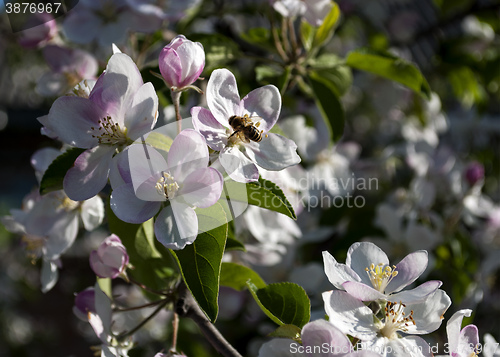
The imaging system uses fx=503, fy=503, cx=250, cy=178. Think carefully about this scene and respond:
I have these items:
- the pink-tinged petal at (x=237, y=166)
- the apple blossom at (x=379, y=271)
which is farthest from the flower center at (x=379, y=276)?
the pink-tinged petal at (x=237, y=166)

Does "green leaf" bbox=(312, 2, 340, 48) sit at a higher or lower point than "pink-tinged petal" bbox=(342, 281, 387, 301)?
higher

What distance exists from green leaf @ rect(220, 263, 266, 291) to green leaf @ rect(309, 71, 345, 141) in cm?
42

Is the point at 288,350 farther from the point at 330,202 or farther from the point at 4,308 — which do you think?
the point at 4,308

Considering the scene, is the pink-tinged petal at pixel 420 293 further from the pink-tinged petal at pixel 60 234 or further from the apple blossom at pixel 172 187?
the pink-tinged petal at pixel 60 234

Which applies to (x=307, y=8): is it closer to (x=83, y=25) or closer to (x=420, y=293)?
(x=83, y=25)

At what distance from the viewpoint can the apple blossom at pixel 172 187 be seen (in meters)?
0.65

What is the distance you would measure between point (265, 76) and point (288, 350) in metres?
0.61

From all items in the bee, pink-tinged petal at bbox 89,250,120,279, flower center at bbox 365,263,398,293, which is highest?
the bee

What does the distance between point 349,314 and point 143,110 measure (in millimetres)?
385

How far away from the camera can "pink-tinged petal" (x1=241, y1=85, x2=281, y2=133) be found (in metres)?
0.77

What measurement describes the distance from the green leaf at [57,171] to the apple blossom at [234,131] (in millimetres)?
214

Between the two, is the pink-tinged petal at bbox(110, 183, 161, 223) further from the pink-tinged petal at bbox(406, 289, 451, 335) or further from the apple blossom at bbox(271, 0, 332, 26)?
the apple blossom at bbox(271, 0, 332, 26)

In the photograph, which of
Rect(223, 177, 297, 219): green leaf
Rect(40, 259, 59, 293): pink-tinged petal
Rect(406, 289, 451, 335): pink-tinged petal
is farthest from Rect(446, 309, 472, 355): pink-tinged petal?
Rect(40, 259, 59, 293): pink-tinged petal

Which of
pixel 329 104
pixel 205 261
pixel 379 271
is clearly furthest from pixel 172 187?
pixel 329 104
